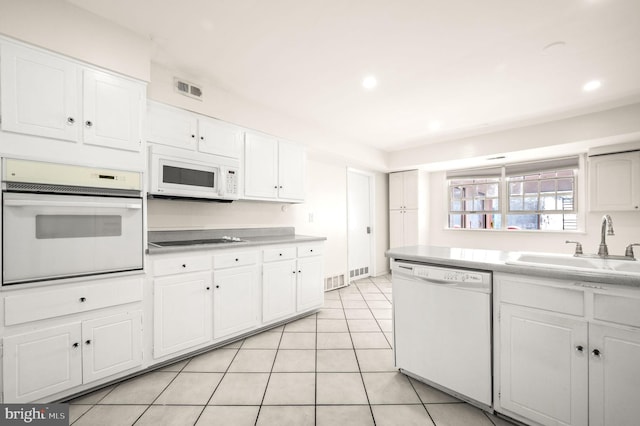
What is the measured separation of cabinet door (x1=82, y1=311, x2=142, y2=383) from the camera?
1.77 m

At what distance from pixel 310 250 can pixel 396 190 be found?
10.1 ft

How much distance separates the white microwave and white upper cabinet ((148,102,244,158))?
0.24 feet

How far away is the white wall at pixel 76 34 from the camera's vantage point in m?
1.59

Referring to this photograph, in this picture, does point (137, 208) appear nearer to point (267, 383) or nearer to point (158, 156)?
point (158, 156)

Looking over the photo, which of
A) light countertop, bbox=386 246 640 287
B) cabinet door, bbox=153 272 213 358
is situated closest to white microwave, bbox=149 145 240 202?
cabinet door, bbox=153 272 213 358

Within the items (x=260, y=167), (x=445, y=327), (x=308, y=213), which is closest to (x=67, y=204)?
(x=260, y=167)

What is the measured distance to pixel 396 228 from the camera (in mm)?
5676

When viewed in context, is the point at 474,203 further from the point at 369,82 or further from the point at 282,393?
the point at 282,393

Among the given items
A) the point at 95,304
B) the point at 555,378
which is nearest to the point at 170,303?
the point at 95,304

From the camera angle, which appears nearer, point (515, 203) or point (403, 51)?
point (403, 51)

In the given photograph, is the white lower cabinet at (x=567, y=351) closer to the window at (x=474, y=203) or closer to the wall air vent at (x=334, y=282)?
the wall air vent at (x=334, y=282)

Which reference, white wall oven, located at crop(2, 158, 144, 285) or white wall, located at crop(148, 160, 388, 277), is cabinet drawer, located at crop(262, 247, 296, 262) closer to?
white wall, located at crop(148, 160, 388, 277)

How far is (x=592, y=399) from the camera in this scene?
1.29 metres

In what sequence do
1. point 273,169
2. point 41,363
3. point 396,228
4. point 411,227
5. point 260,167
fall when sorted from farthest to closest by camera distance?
point 396,228 → point 411,227 → point 273,169 → point 260,167 → point 41,363
